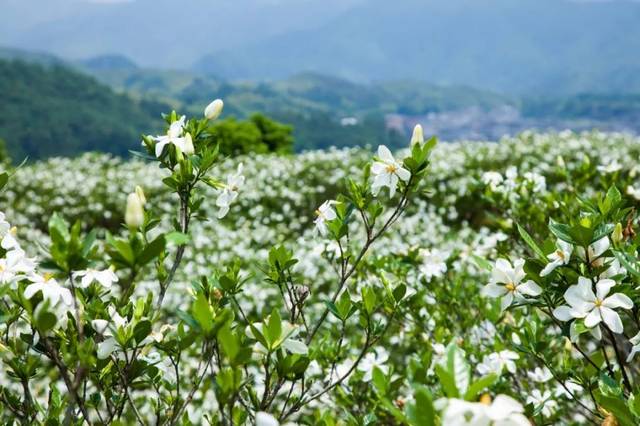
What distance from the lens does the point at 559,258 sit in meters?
1.07

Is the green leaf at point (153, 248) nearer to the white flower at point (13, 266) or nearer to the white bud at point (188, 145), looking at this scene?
the white flower at point (13, 266)

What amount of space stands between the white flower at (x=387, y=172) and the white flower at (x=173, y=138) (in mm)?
485

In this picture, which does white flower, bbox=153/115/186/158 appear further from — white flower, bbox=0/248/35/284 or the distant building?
the distant building

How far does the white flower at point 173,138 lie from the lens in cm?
138

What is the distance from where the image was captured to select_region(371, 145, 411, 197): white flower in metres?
1.32

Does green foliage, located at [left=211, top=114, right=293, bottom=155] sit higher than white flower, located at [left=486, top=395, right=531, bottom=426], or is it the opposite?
white flower, located at [left=486, top=395, right=531, bottom=426]

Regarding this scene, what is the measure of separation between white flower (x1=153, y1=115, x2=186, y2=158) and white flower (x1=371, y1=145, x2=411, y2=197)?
0.49 m

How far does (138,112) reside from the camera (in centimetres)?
10131

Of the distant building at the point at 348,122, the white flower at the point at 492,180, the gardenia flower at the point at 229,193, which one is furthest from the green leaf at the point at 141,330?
the distant building at the point at 348,122

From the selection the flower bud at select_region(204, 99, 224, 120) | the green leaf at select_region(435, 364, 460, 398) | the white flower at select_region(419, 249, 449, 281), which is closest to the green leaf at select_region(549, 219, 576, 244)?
the green leaf at select_region(435, 364, 460, 398)

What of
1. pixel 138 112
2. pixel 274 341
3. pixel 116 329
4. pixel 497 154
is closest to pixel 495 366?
pixel 274 341

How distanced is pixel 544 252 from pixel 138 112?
107307mm

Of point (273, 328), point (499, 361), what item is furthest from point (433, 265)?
point (273, 328)

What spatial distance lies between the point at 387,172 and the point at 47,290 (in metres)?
0.78
